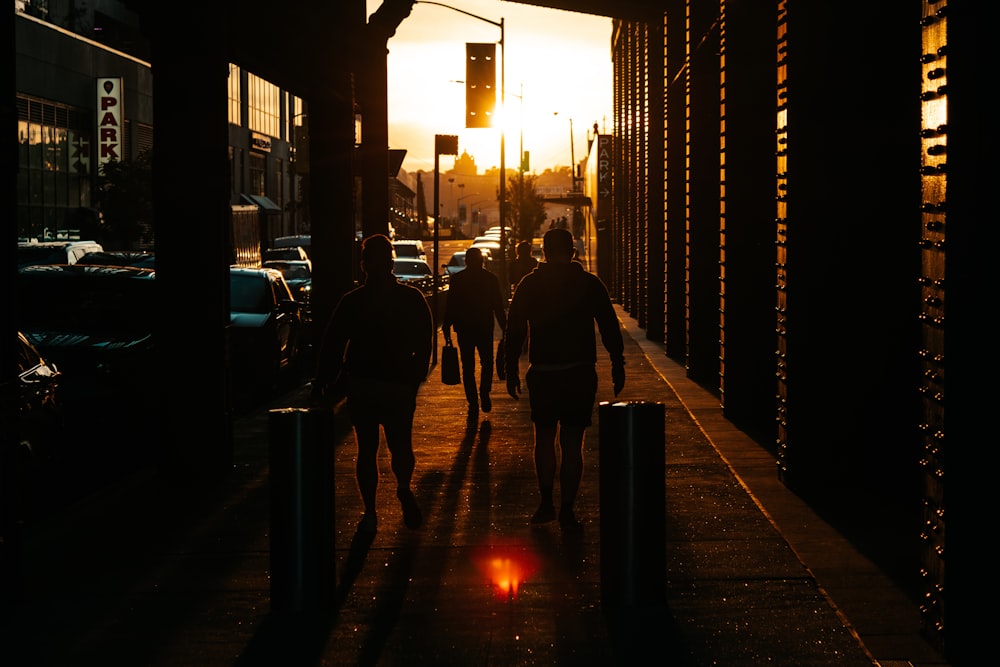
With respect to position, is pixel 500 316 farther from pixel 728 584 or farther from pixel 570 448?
pixel 728 584

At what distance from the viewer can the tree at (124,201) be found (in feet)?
176

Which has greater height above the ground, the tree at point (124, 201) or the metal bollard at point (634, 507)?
the tree at point (124, 201)

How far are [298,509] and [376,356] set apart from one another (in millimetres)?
1948

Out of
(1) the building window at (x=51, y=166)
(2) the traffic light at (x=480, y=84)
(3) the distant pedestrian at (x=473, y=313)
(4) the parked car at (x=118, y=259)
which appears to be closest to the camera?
(3) the distant pedestrian at (x=473, y=313)

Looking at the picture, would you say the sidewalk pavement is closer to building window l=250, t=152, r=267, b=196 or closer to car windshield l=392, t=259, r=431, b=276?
car windshield l=392, t=259, r=431, b=276

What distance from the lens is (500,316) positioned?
1444 cm

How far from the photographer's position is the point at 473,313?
48.1 feet

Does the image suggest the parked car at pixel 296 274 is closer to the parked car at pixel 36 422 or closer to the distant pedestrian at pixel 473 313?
the distant pedestrian at pixel 473 313

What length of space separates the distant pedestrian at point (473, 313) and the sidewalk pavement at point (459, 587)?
398 centimetres

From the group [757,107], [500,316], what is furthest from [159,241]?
[757,107]

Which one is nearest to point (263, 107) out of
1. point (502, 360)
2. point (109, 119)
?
point (109, 119)

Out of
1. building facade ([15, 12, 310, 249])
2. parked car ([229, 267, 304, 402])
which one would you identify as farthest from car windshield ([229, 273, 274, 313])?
building facade ([15, 12, 310, 249])

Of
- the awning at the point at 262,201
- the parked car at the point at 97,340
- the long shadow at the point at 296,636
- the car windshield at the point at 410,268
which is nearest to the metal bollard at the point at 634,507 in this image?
the long shadow at the point at 296,636

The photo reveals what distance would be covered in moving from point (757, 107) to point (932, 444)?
7879mm
